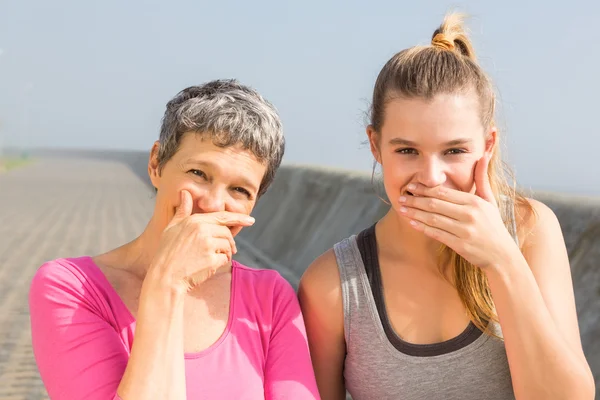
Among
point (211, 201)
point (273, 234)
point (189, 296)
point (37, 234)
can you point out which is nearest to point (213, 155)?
point (211, 201)

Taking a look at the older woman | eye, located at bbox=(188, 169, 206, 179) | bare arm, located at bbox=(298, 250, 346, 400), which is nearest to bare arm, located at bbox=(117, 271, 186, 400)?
the older woman

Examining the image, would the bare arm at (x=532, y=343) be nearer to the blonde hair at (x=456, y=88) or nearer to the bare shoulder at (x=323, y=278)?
the blonde hair at (x=456, y=88)

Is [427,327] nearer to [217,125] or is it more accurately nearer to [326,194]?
[217,125]

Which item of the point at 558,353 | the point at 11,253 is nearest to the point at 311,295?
the point at 558,353

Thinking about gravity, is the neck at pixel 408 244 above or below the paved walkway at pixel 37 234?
above

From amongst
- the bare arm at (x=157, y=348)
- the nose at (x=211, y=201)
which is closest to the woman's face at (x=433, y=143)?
the nose at (x=211, y=201)

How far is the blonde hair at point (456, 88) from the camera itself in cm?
327

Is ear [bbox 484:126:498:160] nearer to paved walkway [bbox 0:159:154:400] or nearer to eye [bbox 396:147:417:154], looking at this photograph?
eye [bbox 396:147:417:154]

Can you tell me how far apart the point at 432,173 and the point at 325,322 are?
772mm

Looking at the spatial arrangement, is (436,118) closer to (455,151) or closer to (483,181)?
(455,151)

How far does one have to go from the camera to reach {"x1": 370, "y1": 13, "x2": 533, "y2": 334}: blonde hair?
10.7 feet

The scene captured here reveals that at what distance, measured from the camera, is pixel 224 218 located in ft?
9.83

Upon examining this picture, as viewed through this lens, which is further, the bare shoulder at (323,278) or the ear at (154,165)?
the bare shoulder at (323,278)

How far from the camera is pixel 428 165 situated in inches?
123
